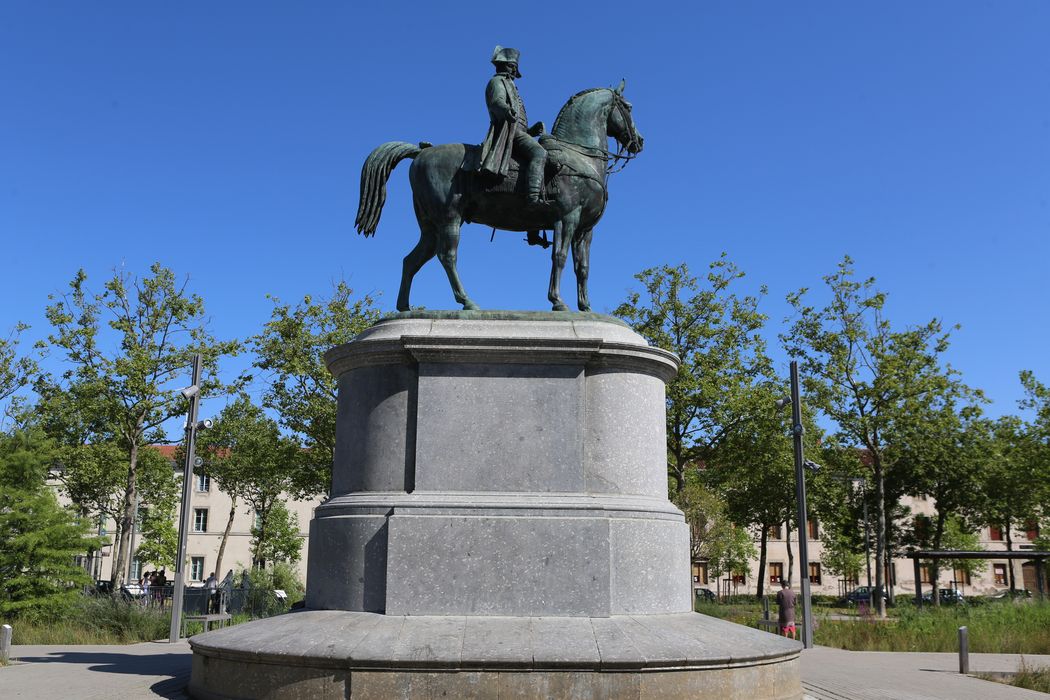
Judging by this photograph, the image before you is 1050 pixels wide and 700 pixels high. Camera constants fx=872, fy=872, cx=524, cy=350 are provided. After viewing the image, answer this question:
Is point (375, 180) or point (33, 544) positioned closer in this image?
point (375, 180)

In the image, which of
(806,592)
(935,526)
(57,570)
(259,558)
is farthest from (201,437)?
(935,526)

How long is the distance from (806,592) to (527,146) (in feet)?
44.2

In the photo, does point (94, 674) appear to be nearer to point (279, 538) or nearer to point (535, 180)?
point (535, 180)

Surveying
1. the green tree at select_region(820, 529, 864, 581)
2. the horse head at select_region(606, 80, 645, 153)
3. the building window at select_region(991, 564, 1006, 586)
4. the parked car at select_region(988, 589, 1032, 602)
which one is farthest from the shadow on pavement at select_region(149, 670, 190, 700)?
the building window at select_region(991, 564, 1006, 586)

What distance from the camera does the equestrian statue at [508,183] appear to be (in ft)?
34.6

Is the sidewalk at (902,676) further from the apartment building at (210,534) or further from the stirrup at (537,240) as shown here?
the apartment building at (210,534)

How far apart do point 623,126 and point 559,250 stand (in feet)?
7.09

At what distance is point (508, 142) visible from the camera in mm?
10539

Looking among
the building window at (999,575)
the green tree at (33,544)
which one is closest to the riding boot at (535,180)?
the green tree at (33,544)

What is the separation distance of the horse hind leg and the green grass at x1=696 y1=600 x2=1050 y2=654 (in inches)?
547

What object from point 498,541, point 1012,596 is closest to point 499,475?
point 498,541

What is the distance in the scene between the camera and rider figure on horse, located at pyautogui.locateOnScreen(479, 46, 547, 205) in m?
10.4

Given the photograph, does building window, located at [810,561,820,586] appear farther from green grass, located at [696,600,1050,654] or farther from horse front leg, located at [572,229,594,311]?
horse front leg, located at [572,229,594,311]

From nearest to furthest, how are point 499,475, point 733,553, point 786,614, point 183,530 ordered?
point 499,475
point 786,614
point 183,530
point 733,553
